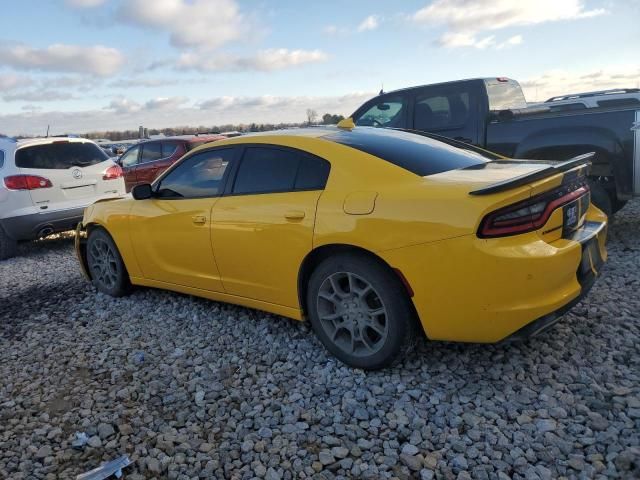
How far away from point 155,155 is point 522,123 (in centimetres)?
858

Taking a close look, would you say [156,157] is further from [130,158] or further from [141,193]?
[141,193]

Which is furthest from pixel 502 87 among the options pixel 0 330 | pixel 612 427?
pixel 0 330

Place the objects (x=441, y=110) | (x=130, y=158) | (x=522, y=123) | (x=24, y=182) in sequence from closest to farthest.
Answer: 1. (x=522, y=123)
2. (x=441, y=110)
3. (x=24, y=182)
4. (x=130, y=158)

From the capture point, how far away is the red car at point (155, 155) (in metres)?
11.3

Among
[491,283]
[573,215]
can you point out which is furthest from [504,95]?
[491,283]

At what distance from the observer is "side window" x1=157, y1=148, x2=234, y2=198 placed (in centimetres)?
406

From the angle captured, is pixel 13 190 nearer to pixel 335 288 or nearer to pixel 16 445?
pixel 16 445

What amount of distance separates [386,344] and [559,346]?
1.17m

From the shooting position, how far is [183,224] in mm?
4172

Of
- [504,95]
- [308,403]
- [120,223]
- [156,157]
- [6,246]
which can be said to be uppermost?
A: [504,95]

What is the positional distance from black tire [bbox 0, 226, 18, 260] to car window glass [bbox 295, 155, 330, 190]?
576cm

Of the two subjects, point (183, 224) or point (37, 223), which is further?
point (37, 223)

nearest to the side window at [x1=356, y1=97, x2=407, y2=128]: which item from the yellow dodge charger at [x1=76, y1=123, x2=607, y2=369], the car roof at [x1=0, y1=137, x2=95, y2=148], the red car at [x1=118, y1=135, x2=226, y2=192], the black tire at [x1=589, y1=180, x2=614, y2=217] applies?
the black tire at [x1=589, y1=180, x2=614, y2=217]

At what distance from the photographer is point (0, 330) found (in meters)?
4.54
